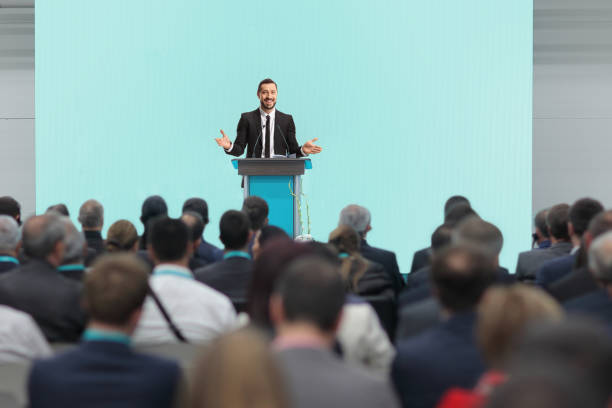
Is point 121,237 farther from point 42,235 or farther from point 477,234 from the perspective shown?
point 477,234

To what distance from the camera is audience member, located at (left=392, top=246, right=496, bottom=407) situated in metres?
1.75

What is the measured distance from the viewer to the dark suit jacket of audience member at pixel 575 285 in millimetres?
2703

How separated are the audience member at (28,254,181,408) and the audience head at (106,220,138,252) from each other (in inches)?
83.6

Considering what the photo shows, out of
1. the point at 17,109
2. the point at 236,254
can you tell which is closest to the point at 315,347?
the point at 236,254

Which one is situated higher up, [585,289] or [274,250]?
[274,250]

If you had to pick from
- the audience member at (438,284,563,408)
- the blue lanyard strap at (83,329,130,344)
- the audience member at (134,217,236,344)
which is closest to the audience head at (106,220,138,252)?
the audience member at (134,217,236,344)

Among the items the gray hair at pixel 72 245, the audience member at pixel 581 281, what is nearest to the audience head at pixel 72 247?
the gray hair at pixel 72 245

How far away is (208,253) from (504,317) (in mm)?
2915

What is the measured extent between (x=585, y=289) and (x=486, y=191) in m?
5.64

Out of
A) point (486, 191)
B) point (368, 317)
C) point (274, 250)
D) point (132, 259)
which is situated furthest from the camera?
point (486, 191)

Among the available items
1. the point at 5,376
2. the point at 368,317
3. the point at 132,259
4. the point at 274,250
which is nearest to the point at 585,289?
the point at 368,317

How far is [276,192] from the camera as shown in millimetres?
5305

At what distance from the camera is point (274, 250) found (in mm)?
1992

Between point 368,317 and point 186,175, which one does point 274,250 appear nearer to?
point 368,317
